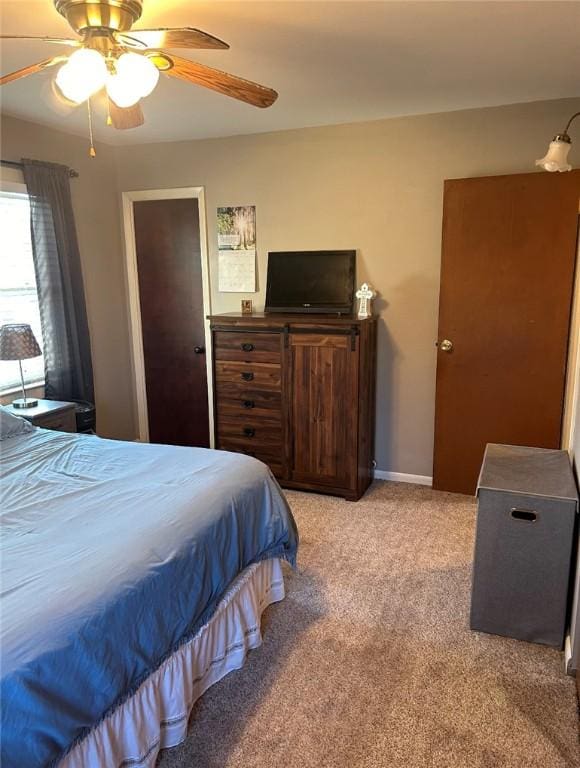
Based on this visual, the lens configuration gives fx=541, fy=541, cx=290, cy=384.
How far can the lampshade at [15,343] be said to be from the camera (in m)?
3.05

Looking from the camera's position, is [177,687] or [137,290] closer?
[177,687]

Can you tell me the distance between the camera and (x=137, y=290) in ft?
14.2

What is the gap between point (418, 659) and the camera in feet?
6.98

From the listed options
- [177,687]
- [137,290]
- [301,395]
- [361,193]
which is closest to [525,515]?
[177,687]

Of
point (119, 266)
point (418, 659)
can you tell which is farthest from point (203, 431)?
point (418, 659)

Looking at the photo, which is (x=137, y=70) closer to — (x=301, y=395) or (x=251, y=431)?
(x=301, y=395)

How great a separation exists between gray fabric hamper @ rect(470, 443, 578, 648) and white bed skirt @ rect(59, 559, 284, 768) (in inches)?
36.9

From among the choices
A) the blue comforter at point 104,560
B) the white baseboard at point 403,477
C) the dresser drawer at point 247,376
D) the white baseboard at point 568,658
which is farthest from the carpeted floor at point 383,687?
the dresser drawer at point 247,376

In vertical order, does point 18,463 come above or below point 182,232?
below

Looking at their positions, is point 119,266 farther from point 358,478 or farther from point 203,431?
point 358,478

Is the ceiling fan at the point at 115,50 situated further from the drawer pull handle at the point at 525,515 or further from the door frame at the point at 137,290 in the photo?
the door frame at the point at 137,290

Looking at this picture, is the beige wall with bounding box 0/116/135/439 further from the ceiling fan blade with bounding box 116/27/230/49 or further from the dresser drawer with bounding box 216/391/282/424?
the ceiling fan blade with bounding box 116/27/230/49

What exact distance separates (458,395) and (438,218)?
3.73 feet

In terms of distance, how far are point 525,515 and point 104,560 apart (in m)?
1.59
